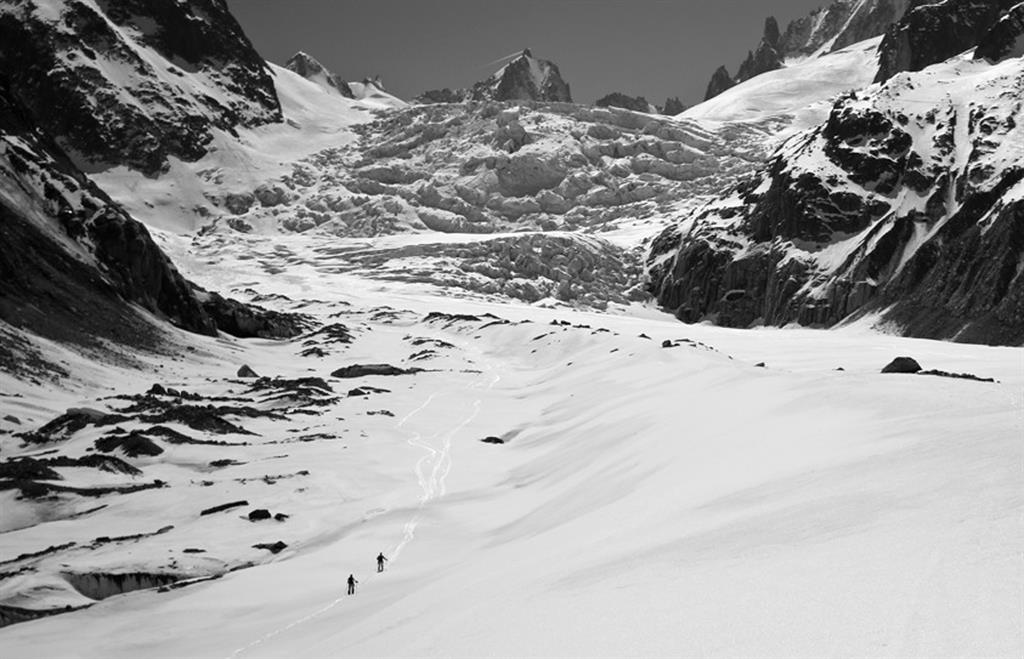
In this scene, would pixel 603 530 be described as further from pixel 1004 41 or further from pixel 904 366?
pixel 1004 41

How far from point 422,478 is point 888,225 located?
4231 inches

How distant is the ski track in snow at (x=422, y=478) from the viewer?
18.3 metres

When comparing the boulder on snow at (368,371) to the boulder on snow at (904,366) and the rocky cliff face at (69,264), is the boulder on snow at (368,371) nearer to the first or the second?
the rocky cliff face at (69,264)

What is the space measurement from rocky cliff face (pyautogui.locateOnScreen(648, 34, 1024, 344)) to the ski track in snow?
2729 inches

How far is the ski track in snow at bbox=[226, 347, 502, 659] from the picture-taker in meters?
18.3

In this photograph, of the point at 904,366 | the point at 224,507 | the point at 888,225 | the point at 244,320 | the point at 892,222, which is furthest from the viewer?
the point at 888,225

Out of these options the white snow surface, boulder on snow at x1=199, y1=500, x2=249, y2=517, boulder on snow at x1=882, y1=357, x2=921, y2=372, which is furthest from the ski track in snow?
boulder on snow at x1=882, y1=357, x2=921, y2=372

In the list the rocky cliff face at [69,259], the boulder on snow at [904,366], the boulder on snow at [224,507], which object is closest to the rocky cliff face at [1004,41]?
the boulder on snow at [904,366]

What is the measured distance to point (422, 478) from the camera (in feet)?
119

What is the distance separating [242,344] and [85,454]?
54649 mm

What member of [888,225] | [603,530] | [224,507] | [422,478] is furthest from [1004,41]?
[603,530]

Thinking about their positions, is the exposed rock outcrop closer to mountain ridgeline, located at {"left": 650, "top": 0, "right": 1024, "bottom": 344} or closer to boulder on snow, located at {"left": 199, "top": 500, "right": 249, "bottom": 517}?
boulder on snow, located at {"left": 199, "top": 500, "right": 249, "bottom": 517}

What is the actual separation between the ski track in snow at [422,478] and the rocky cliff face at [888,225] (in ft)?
227

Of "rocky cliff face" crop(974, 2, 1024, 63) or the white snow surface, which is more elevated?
"rocky cliff face" crop(974, 2, 1024, 63)
